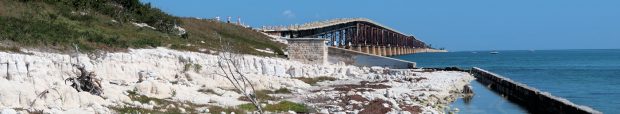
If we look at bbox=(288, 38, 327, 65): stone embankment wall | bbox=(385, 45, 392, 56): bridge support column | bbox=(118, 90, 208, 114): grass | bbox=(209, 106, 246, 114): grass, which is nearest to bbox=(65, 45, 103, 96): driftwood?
bbox=(118, 90, 208, 114): grass

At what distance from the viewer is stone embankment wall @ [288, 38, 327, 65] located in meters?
60.5

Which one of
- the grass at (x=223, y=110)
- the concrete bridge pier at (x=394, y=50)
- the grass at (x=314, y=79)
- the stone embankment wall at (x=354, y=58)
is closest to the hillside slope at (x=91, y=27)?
the grass at (x=223, y=110)

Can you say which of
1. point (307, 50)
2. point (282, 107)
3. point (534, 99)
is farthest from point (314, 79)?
point (282, 107)

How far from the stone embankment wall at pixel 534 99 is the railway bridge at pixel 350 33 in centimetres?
5883

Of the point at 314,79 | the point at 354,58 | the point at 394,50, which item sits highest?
the point at 394,50

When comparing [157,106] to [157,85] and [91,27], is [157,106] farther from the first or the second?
[91,27]

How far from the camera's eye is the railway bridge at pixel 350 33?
123 metres

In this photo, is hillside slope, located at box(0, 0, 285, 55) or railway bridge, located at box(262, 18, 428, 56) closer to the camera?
hillside slope, located at box(0, 0, 285, 55)

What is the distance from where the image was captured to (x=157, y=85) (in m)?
30.6

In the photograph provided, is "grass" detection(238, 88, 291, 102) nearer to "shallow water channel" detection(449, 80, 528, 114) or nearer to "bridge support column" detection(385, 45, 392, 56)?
"shallow water channel" detection(449, 80, 528, 114)

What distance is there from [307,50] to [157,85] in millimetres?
30950

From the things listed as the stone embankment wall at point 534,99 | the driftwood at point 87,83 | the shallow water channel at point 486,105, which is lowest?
the shallow water channel at point 486,105

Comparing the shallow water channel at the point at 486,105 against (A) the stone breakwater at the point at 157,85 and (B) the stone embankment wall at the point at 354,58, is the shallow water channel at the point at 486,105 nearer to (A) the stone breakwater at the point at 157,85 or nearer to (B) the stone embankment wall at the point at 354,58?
(A) the stone breakwater at the point at 157,85

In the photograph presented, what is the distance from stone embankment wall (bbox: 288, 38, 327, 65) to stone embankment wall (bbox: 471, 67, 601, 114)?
12.8 meters
